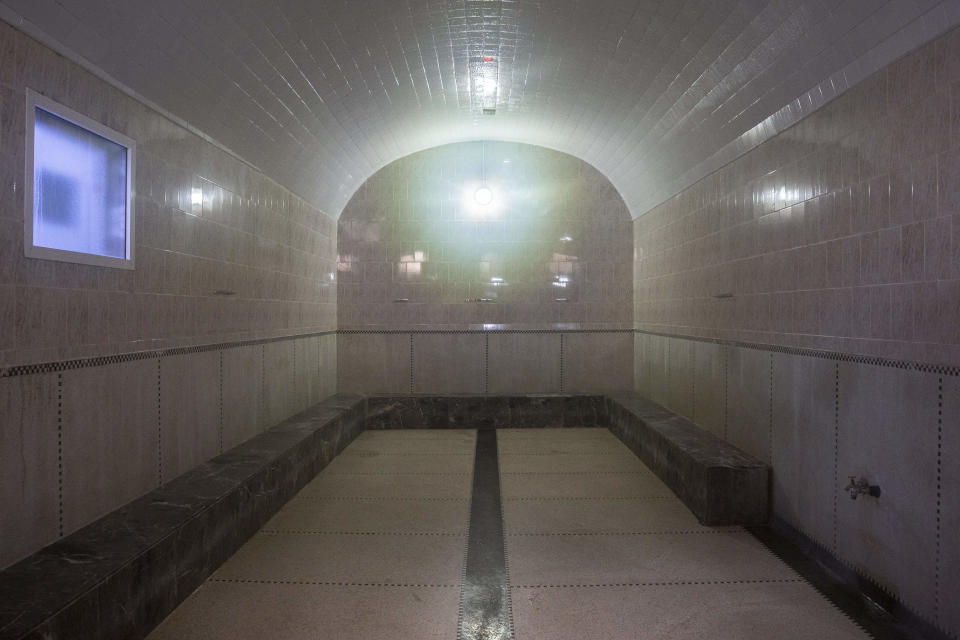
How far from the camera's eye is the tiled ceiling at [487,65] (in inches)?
133

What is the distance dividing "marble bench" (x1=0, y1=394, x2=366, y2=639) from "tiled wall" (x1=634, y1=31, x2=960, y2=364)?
374cm

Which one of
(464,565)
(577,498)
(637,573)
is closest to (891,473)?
(637,573)

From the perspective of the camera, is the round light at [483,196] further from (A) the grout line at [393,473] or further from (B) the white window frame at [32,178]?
(B) the white window frame at [32,178]

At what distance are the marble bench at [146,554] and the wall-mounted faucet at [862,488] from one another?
352 centimetres

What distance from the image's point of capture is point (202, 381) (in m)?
4.61

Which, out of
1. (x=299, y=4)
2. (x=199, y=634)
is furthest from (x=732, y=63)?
(x=199, y=634)

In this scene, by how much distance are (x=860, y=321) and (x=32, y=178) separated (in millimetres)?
4219

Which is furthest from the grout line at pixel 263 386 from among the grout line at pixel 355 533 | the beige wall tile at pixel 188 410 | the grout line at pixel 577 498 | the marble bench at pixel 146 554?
the grout line at pixel 577 498

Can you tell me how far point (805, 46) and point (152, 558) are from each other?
443 cm

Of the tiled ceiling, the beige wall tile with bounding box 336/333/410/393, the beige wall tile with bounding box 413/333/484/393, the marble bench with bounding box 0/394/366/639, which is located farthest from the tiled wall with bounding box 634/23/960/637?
the beige wall tile with bounding box 336/333/410/393

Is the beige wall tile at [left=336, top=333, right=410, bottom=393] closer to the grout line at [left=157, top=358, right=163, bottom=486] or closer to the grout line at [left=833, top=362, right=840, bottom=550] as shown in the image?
the grout line at [left=157, top=358, right=163, bottom=486]

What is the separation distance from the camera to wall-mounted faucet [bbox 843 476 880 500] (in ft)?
10.9

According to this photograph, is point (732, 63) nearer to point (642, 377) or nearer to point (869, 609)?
point (869, 609)

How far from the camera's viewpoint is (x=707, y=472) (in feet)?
14.8
